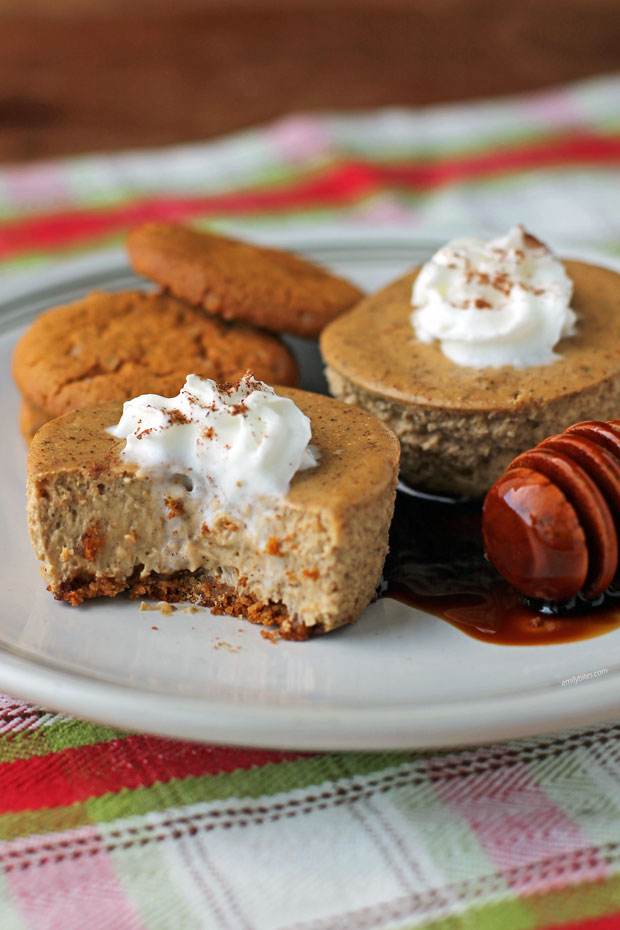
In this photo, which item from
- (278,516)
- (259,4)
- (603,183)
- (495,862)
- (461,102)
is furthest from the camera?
(259,4)

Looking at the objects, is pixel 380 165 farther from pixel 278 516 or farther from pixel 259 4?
pixel 278 516

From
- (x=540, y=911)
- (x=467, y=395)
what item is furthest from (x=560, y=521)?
(x=540, y=911)

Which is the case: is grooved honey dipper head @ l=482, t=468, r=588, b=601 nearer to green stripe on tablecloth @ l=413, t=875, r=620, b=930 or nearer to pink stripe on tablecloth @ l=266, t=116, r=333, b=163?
green stripe on tablecloth @ l=413, t=875, r=620, b=930

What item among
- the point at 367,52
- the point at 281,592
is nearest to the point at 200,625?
the point at 281,592

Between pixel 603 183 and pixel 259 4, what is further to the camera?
pixel 259 4

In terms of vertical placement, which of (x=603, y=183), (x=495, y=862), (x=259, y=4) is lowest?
(x=495, y=862)

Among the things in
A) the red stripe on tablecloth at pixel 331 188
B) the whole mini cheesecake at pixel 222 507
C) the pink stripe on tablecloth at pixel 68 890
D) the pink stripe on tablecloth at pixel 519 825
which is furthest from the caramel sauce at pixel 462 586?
the red stripe on tablecloth at pixel 331 188

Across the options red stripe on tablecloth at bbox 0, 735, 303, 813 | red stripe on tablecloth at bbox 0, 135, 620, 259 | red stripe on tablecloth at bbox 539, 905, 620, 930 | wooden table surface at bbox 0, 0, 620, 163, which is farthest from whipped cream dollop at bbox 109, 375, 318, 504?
wooden table surface at bbox 0, 0, 620, 163
